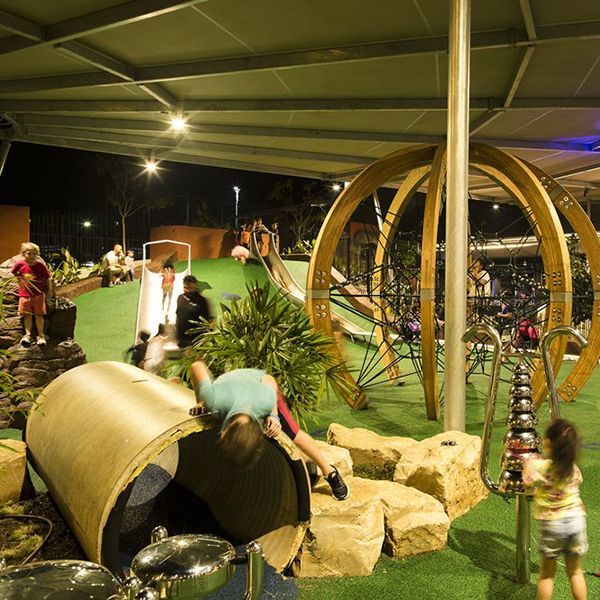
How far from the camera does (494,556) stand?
3.31m

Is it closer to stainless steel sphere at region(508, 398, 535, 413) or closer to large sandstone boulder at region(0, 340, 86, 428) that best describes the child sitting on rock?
stainless steel sphere at region(508, 398, 535, 413)

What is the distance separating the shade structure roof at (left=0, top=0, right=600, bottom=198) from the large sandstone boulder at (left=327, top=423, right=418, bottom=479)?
3.89 m

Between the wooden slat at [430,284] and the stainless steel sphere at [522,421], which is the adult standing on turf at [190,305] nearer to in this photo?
the wooden slat at [430,284]

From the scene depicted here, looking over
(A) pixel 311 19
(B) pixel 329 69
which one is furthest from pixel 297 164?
(A) pixel 311 19

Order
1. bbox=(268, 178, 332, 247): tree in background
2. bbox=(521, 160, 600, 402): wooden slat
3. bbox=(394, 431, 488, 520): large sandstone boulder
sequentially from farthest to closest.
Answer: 1. bbox=(268, 178, 332, 247): tree in background
2. bbox=(521, 160, 600, 402): wooden slat
3. bbox=(394, 431, 488, 520): large sandstone boulder

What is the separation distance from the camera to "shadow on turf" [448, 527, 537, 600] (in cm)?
293

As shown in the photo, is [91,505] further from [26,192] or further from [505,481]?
[26,192]

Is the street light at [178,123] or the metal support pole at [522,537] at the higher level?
the street light at [178,123]

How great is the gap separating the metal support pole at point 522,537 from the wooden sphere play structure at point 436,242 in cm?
301

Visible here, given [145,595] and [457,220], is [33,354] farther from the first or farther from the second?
[145,595]

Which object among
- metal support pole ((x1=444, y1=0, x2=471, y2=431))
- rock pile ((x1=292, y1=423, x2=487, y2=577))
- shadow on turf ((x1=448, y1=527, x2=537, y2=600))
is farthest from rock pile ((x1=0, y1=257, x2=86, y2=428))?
shadow on turf ((x1=448, y1=527, x2=537, y2=600))

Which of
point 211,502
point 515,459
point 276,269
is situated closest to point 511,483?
point 515,459

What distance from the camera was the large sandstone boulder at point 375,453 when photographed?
4477mm

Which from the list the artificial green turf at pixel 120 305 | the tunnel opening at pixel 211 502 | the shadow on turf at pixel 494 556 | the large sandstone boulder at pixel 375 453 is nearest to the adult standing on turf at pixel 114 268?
the artificial green turf at pixel 120 305
